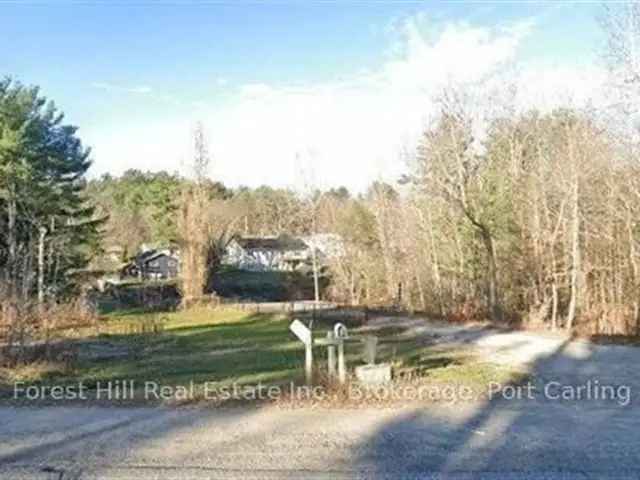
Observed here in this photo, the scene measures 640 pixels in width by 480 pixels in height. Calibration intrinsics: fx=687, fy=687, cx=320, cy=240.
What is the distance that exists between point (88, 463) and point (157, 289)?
37.3m

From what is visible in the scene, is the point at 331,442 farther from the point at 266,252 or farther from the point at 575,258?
the point at 266,252

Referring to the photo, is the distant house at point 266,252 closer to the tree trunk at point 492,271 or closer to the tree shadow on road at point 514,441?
the tree trunk at point 492,271

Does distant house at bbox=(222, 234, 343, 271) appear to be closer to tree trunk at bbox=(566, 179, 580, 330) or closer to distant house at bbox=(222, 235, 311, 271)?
distant house at bbox=(222, 235, 311, 271)

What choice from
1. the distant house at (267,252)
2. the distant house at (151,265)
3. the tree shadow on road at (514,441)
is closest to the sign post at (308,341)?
the tree shadow on road at (514,441)

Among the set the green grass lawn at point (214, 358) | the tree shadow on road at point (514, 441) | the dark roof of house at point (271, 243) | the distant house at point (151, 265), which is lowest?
the green grass lawn at point (214, 358)

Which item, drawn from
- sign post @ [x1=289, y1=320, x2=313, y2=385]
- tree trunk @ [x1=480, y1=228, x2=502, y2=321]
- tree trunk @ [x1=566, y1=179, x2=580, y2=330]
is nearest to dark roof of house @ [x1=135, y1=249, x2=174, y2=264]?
tree trunk @ [x1=480, y1=228, x2=502, y2=321]

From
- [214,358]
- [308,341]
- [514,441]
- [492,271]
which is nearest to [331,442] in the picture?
[514,441]

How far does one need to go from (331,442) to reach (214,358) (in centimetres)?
905

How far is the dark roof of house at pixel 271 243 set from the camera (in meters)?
73.4

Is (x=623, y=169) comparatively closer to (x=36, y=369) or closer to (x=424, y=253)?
(x=424, y=253)

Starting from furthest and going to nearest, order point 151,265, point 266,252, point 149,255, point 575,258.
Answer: point 266,252 < point 151,265 < point 149,255 < point 575,258

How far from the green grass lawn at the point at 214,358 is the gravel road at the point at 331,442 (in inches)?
96.3

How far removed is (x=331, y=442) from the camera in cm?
665

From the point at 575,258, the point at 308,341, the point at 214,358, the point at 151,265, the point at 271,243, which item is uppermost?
the point at 271,243
